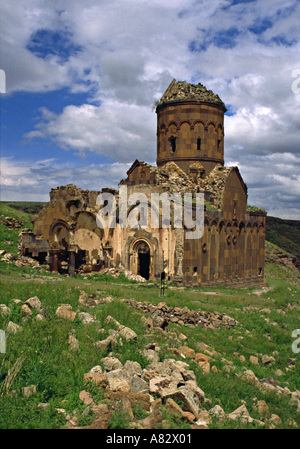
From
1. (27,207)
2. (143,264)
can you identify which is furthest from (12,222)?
(27,207)

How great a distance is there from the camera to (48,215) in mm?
22203

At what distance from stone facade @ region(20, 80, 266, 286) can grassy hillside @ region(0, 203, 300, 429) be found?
19.0 ft

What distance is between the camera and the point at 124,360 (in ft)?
23.4

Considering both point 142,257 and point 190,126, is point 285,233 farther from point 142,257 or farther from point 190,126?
point 142,257

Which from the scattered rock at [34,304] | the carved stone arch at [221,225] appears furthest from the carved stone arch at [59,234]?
the scattered rock at [34,304]

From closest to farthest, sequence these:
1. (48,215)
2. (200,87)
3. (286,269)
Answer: (48,215)
(200,87)
(286,269)

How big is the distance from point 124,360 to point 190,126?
18.1 metres

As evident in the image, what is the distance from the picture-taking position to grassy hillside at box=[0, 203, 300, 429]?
17.5ft

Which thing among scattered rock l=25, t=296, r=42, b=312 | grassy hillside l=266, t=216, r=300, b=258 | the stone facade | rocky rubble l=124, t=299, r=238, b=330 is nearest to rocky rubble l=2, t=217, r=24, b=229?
the stone facade

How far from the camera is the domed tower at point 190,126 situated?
23156 mm
